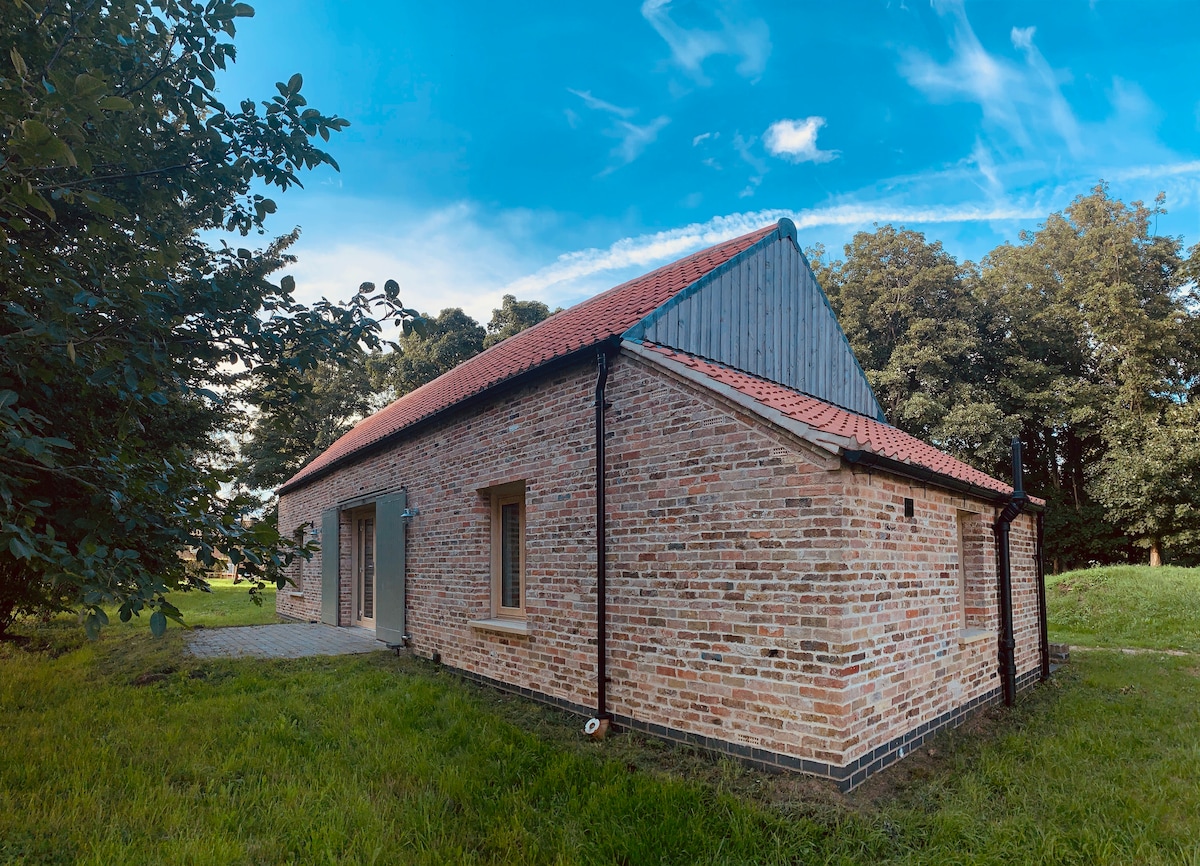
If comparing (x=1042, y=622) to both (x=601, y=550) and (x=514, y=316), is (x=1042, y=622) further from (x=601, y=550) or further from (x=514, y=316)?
(x=514, y=316)

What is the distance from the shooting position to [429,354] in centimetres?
2761

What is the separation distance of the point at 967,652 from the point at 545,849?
5.00 metres

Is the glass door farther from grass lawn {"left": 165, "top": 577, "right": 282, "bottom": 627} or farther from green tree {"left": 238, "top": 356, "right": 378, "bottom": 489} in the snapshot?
green tree {"left": 238, "top": 356, "right": 378, "bottom": 489}

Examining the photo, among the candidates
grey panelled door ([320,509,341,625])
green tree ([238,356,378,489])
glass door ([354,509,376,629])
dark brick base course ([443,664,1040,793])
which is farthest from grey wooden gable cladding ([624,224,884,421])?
green tree ([238,356,378,489])

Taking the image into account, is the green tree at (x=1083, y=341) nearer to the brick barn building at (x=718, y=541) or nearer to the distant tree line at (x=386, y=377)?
the brick barn building at (x=718, y=541)

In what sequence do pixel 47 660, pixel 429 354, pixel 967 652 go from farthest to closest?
1. pixel 429 354
2. pixel 47 660
3. pixel 967 652

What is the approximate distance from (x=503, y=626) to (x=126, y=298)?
5069mm

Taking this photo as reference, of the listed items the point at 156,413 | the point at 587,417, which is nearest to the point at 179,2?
the point at 156,413

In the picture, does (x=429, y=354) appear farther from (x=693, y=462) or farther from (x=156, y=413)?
(x=693, y=462)

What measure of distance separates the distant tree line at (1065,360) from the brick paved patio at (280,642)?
1821 centimetres

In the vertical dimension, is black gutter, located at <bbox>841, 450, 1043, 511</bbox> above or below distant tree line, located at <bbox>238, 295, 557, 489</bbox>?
below

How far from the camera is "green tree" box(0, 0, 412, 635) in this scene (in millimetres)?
3188

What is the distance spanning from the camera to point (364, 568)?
13.1 m

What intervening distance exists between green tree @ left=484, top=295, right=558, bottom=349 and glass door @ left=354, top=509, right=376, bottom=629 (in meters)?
14.5
